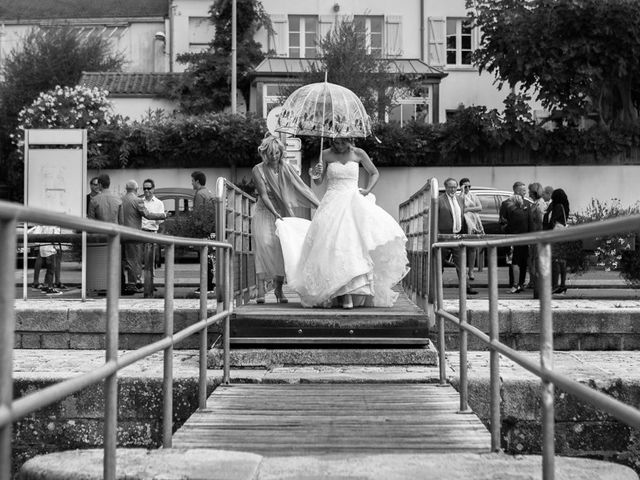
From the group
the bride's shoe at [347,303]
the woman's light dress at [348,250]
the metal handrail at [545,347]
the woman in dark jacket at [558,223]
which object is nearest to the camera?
the metal handrail at [545,347]

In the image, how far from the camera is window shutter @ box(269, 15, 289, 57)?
134ft

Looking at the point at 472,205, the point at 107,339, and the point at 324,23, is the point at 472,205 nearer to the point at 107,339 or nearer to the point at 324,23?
the point at 107,339

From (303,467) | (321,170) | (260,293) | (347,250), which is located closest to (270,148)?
(321,170)

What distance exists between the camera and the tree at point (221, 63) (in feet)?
130

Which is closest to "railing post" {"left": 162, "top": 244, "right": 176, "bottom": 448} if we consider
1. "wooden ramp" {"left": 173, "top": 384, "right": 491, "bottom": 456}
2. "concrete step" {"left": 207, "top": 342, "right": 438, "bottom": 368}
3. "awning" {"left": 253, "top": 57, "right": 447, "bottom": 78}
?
"wooden ramp" {"left": 173, "top": 384, "right": 491, "bottom": 456}

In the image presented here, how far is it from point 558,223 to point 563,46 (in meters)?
14.6

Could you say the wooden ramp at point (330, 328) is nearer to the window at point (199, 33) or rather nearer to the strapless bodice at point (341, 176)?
the strapless bodice at point (341, 176)

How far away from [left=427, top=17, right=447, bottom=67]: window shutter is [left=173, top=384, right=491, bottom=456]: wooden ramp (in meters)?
33.1

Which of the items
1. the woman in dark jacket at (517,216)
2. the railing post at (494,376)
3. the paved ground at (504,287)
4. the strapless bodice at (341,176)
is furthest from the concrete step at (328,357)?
the woman in dark jacket at (517,216)

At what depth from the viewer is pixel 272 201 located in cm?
1162

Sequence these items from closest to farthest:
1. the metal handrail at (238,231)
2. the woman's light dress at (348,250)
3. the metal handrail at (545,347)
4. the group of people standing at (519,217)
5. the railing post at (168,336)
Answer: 1. the metal handrail at (545,347)
2. the railing post at (168,336)
3. the metal handrail at (238,231)
4. the woman's light dress at (348,250)
5. the group of people standing at (519,217)

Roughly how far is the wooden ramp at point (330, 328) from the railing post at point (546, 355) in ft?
16.2

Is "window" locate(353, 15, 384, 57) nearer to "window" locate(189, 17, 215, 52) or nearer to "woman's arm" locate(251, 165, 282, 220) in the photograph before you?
"window" locate(189, 17, 215, 52)

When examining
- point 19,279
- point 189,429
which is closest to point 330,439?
point 189,429
